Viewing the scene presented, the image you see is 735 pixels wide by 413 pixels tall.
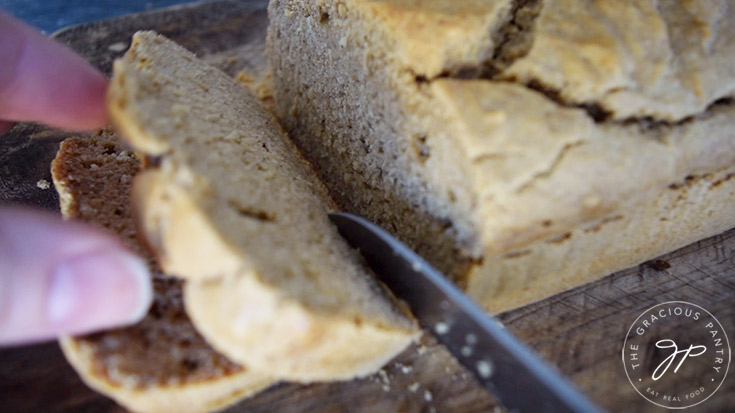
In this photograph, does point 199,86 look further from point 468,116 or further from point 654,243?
point 654,243

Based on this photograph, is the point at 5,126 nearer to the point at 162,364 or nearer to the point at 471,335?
the point at 162,364

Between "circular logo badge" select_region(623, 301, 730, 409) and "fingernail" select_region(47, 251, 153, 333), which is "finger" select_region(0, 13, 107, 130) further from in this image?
"circular logo badge" select_region(623, 301, 730, 409)

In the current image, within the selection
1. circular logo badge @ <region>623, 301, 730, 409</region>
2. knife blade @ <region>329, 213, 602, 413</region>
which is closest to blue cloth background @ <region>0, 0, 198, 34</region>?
knife blade @ <region>329, 213, 602, 413</region>

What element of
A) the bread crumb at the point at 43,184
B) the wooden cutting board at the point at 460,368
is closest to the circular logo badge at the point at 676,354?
the wooden cutting board at the point at 460,368

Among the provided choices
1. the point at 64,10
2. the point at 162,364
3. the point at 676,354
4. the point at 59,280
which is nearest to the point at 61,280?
the point at 59,280

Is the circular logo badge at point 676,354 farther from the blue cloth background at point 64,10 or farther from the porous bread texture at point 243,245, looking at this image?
the blue cloth background at point 64,10
